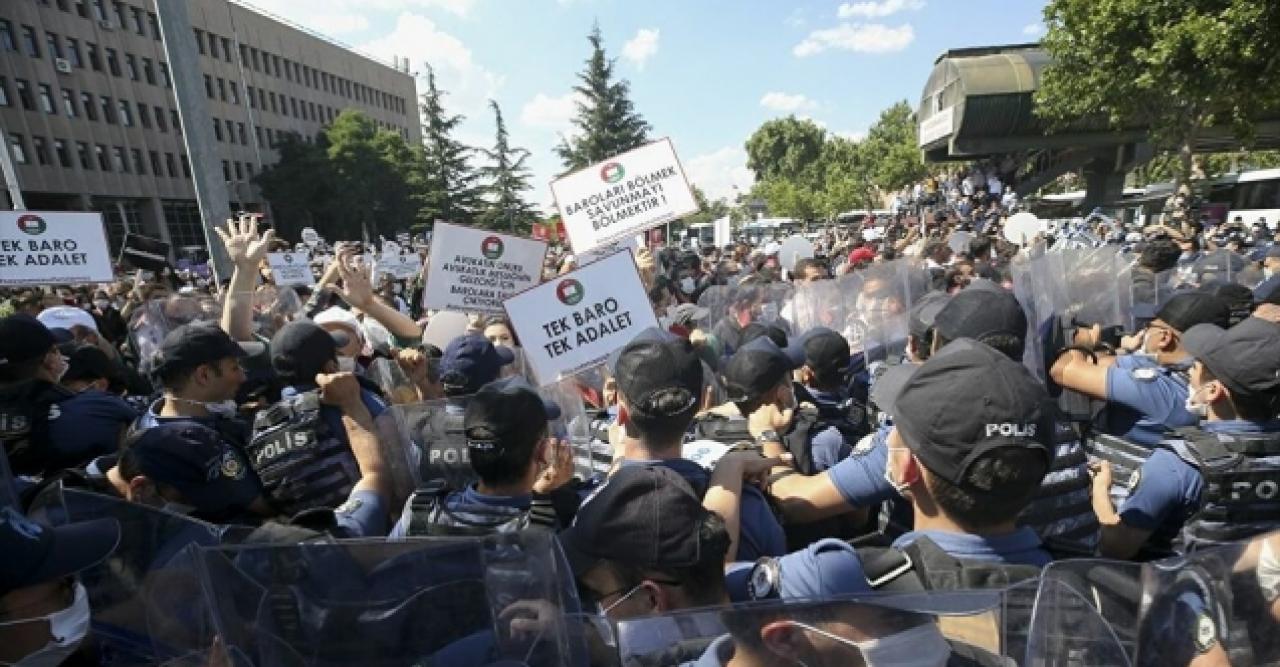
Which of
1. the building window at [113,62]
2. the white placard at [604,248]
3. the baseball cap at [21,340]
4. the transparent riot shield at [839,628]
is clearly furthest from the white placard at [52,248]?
the building window at [113,62]

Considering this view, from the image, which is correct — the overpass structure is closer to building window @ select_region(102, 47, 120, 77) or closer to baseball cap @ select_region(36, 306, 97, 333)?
baseball cap @ select_region(36, 306, 97, 333)

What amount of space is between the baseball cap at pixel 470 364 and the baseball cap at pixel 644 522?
195cm

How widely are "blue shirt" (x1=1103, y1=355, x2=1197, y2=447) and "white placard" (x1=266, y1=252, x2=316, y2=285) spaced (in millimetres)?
9523

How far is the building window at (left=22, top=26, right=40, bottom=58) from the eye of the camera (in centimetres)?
3703

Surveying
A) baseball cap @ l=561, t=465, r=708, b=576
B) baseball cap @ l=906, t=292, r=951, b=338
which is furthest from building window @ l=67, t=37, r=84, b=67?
baseball cap @ l=561, t=465, r=708, b=576

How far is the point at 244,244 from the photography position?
14.1 ft

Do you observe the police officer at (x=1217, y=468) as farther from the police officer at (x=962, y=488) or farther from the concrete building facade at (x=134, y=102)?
the concrete building facade at (x=134, y=102)

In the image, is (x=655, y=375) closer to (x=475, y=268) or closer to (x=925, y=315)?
(x=925, y=315)

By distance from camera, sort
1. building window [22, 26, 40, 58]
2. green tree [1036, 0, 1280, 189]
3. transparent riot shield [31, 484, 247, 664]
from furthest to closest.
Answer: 1. building window [22, 26, 40, 58]
2. green tree [1036, 0, 1280, 189]
3. transparent riot shield [31, 484, 247, 664]

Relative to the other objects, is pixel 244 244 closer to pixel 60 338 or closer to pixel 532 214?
pixel 60 338

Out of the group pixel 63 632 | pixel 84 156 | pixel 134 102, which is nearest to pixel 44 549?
pixel 63 632

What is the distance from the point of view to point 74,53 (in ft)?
131

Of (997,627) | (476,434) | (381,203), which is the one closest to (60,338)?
(476,434)

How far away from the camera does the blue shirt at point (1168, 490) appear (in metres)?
2.08
